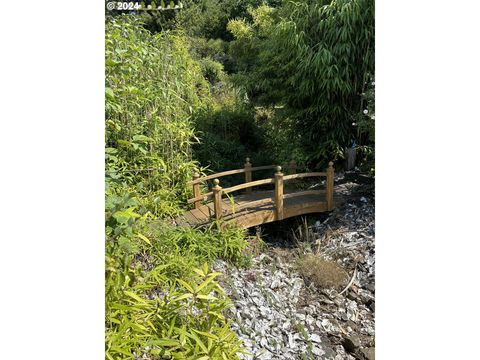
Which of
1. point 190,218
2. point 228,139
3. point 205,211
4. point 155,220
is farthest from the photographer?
point 228,139

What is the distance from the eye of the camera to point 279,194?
3006 millimetres

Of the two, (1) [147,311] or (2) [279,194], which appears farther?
(2) [279,194]

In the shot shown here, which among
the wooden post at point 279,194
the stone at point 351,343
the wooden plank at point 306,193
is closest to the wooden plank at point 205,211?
the wooden post at point 279,194

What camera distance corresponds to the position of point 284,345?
75.1 inches

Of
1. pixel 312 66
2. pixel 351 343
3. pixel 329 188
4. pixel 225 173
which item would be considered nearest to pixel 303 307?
pixel 351 343

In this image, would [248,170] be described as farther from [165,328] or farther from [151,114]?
[165,328]

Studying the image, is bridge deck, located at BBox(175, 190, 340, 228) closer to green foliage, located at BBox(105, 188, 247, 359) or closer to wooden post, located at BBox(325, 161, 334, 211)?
wooden post, located at BBox(325, 161, 334, 211)

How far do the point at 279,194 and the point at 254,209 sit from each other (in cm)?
23

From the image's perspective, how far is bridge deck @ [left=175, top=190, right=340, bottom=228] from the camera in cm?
258

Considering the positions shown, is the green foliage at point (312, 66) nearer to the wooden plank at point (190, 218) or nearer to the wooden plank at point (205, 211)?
the wooden plank at point (205, 211)

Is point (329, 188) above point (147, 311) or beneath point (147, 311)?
above

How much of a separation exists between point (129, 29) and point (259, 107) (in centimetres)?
169
